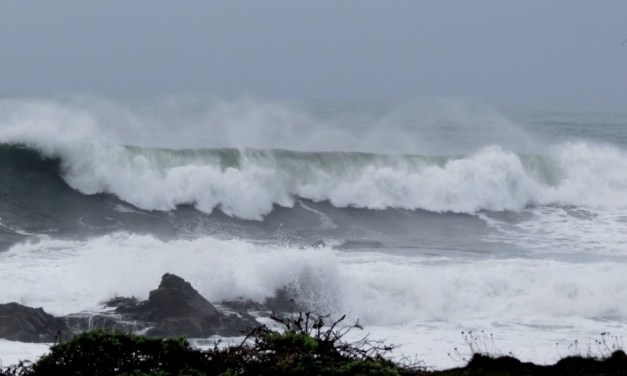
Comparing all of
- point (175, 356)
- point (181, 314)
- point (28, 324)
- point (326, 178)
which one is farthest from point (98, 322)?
point (326, 178)

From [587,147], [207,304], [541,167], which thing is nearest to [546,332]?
[207,304]

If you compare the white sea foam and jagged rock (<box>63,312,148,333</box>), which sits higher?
the white sea foam

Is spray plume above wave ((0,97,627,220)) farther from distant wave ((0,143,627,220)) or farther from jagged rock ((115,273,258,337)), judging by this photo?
jagged rock ((115,273,258,337))

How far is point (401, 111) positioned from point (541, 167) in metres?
29.3

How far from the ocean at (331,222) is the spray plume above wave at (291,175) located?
2.9 inches

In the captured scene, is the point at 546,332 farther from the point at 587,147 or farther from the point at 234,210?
→ the point at 587,147

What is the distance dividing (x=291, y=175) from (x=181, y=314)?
Answer: 16.6 m

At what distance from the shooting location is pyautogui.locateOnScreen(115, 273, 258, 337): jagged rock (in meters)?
11.4

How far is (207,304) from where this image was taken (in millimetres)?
12062

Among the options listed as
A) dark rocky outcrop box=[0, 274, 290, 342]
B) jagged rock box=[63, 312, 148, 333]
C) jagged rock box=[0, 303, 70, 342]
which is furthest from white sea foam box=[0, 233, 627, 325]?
jagged rock box=[0, 303, 70, 342]

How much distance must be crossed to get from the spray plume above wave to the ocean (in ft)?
0.24

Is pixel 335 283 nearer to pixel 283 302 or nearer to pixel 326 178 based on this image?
pixel 283 302

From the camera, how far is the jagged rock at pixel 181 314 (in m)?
11.4

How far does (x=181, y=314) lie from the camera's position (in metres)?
11.6
